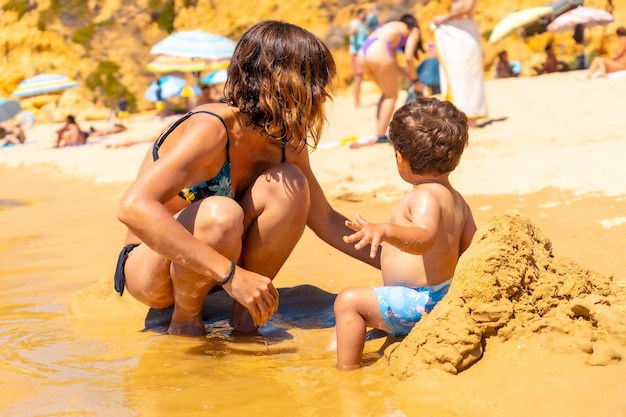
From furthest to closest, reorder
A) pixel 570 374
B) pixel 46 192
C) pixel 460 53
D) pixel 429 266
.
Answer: pixel 46 192
pixel 460 53
pixel 429 266
pixel 570 374

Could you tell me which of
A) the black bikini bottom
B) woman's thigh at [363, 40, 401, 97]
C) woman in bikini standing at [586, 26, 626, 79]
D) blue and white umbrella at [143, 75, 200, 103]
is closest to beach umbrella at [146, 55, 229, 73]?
blue and white umbrella at [143, 75, 200, 103]

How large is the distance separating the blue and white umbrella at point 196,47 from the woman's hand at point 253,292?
11.8 m

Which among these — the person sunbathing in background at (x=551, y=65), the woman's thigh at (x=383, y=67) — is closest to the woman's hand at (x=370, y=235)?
the woman's thigh at (x=383, y=67)

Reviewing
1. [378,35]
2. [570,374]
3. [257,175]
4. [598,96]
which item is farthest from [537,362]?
[598,96]

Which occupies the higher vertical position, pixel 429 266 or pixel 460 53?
pixel 429 266

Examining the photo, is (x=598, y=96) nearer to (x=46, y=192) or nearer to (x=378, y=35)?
(x=378, y=35)

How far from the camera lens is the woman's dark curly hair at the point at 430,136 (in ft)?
9.39

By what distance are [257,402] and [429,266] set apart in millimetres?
827

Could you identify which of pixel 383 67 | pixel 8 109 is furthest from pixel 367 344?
pixel 8 109

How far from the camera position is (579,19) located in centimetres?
1452

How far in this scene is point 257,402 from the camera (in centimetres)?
236

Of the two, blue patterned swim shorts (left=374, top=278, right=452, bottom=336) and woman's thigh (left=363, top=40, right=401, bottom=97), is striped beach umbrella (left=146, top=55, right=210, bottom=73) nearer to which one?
woman's thigh (left=363, top=40, right=401, bottom=97)

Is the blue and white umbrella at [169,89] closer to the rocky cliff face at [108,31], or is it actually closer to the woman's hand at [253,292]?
the rocky cliff face at [108,31]

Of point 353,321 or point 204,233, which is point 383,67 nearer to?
point 204,233
